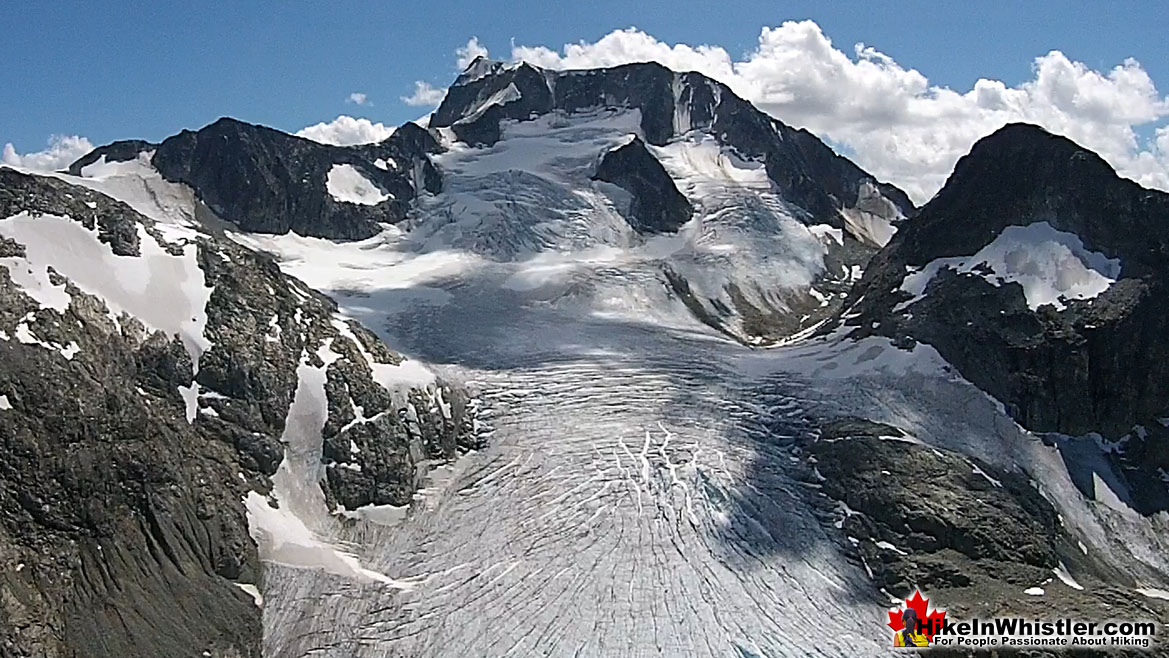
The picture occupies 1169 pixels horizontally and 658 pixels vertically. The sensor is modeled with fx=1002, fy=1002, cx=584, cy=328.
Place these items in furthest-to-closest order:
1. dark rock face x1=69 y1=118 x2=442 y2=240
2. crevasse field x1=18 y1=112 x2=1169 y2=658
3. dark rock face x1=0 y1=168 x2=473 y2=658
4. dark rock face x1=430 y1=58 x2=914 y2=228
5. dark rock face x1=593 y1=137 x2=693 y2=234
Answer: dark rock face x1=430 y1=58 x2=914 y2=228, dark rock face x1=593 y1=137 x2=693 y2=234, dark rock face x1=69 y1=118 x2=442 y2=240, crevasse field x1=18 y1=112 x2=1169 y2=658, dark rock face x1=0 y1=168 x2=473 y2=658

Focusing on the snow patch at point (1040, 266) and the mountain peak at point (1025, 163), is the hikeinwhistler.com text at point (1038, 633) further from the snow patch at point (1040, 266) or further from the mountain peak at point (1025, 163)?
the mountain peak at point (1025, 163)

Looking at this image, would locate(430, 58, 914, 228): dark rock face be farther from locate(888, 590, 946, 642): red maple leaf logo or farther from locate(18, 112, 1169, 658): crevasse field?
locate(888, 590, 946, 642): red maple leaf logo

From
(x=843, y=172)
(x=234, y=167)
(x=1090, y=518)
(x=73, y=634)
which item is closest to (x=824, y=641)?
(x=1090, y=518)

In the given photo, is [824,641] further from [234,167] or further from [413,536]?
[234,167]

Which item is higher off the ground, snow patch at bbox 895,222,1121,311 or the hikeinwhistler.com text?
snow patch at bbox 895,222,1121,311

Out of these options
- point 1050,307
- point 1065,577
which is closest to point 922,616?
point 1065,577

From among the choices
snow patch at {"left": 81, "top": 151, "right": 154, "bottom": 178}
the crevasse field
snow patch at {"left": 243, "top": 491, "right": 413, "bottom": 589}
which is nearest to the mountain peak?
the crevasse field

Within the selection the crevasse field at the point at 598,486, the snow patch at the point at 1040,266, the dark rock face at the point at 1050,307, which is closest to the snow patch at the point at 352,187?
the crevasse field at the point at 598,486
